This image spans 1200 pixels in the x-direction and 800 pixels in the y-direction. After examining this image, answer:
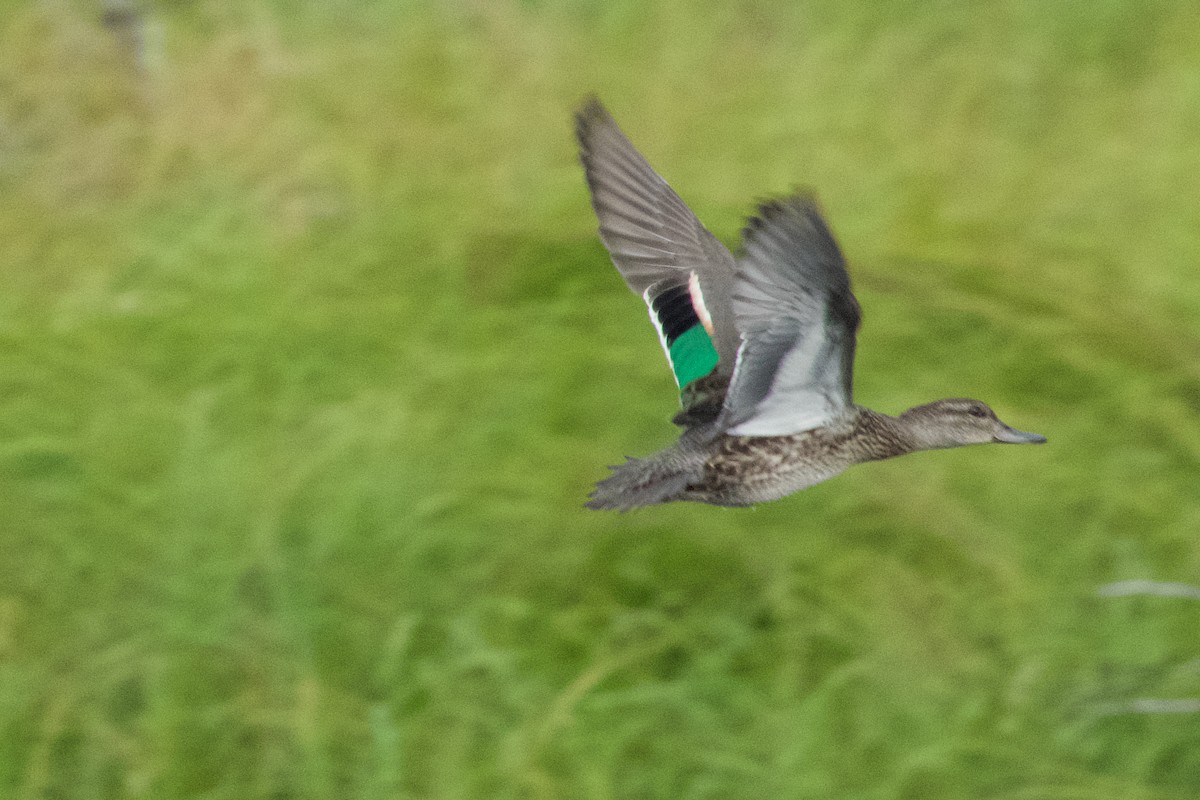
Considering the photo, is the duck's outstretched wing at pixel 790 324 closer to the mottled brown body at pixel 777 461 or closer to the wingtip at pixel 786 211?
the wingtip at pixel 786 211

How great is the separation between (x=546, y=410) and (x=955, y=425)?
1806mm

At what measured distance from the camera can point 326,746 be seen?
3.76m

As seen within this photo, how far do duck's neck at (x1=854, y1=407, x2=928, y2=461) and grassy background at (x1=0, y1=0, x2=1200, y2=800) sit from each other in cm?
101

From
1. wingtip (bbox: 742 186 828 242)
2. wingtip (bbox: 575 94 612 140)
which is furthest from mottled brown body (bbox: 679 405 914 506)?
wingtip (bbox: 575 94 612 140)

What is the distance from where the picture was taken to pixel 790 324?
8.57 ft

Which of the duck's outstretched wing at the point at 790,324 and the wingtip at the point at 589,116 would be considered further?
the wingtip at the point at 589,116

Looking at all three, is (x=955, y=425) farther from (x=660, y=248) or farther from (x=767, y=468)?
(x=660, y=248)

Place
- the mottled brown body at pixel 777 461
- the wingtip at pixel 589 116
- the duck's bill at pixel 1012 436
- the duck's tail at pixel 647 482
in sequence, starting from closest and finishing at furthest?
1. the duck's tail at pixel 647 482
2. the mottled brown body at pixel 777 461
3. the duck's bill at pixel 1012 436
4. the wingtip at pixel 589 116

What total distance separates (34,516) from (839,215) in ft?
9.01

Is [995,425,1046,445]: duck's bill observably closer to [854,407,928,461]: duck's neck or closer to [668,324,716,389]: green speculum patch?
[854,407,928,461]: duck's neck

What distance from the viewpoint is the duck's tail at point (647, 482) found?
276 cm

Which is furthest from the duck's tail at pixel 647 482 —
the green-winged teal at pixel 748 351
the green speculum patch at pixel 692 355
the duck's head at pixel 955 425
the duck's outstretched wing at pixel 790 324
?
the duck's head at pixel 955 425

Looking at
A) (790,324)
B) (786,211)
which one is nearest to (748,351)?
(790,324)

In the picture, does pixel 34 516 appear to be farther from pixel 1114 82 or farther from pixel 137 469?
pixel 1114 82
